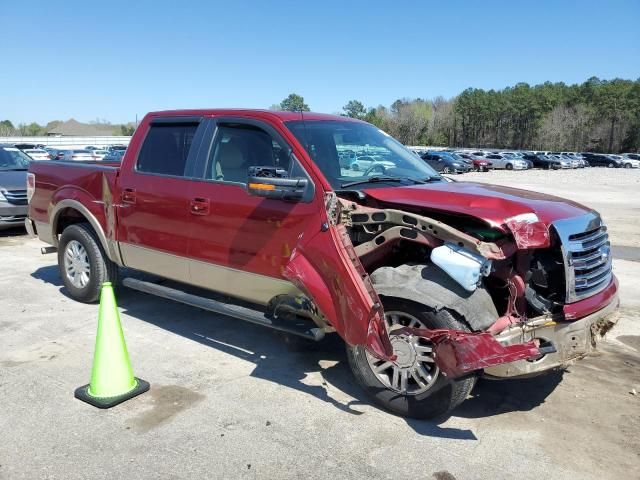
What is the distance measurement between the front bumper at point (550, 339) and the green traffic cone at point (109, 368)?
8.32ft

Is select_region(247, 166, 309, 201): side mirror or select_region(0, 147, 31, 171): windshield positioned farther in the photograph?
select_region(0, 147, 31, 171): windshield

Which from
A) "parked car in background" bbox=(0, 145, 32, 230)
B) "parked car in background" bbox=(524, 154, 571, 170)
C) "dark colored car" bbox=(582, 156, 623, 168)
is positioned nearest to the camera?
"parked car in background" bbox=(0, 145, 32, 230)

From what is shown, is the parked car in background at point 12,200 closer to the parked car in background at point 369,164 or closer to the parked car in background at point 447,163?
the parked car in background at point 369,164

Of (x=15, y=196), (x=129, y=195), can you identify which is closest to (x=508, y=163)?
(x=15, y=196)

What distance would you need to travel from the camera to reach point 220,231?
Answer: 4574 millimetres

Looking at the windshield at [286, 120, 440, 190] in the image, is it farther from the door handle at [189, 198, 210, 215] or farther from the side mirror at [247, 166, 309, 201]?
the door handle at [189, 198, 210, 215]

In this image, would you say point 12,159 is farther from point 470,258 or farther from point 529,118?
point 529,118

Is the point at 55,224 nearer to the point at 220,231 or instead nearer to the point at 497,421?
the point at 220,231

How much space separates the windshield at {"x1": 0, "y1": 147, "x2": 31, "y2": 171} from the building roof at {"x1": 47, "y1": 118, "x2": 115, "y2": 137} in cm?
11591

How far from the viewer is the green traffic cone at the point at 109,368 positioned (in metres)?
4.00

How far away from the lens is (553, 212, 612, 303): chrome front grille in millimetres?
3613

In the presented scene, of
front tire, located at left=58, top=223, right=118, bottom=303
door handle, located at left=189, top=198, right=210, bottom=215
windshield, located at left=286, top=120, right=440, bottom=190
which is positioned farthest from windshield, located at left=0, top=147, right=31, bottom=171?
windshield, located at left=286, top=120, right=440, bottom=190

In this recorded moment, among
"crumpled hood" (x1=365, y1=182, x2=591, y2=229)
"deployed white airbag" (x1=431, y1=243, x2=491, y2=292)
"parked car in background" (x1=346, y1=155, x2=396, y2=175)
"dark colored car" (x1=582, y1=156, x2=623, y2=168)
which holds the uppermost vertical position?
"parked car in background" (x1=346, y1=155, x2=396, y2=175)

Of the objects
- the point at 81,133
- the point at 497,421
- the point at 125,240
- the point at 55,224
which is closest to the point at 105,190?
the point at 125,240
